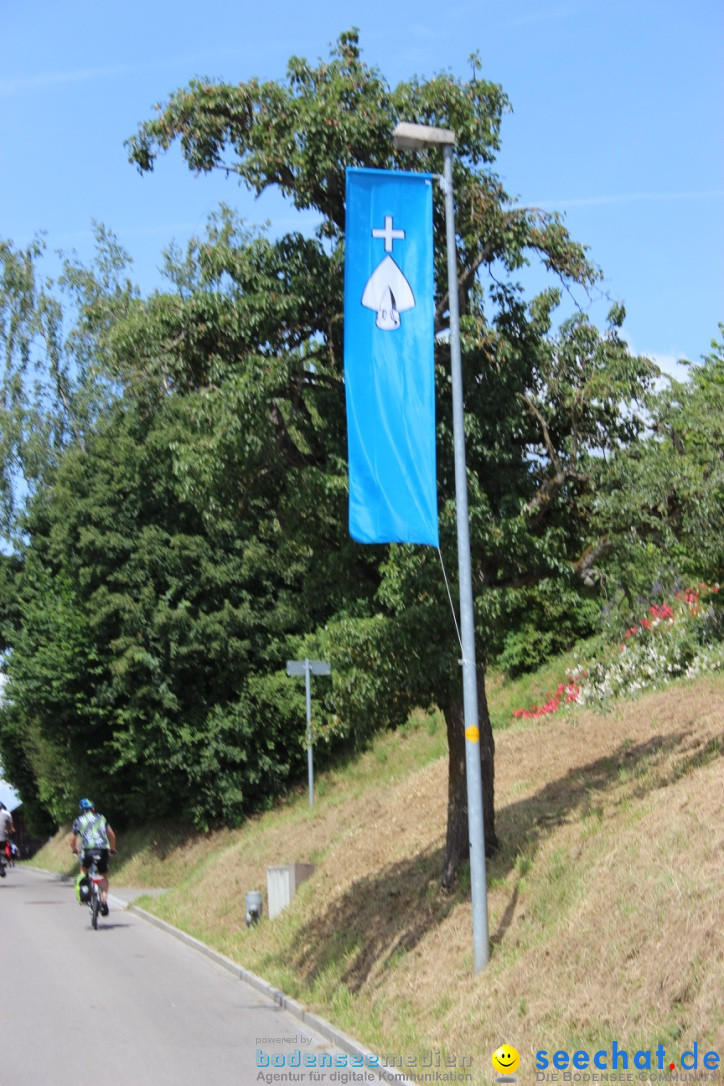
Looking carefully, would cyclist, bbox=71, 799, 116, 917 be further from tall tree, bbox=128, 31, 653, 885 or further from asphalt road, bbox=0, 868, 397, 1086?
tall tree, bbox=128, 31, 653, 885

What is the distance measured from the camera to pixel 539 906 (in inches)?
392

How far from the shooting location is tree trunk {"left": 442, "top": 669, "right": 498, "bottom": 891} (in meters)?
11.9

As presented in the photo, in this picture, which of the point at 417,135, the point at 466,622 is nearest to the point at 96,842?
the point at 466,622

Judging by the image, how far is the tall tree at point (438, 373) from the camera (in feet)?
38.3

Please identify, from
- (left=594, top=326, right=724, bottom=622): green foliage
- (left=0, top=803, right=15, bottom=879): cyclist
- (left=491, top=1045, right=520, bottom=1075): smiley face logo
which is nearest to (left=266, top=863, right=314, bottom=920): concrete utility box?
(left=594, top=326, right=724, bottom=622): green foliage

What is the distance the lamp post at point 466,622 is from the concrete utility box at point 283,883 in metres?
6.66

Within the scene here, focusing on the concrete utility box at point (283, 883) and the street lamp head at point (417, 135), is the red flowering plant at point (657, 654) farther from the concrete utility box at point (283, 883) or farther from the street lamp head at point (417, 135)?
the street lamp head at point (417, 135)

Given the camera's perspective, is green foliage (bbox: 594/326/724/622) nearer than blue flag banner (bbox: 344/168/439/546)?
No

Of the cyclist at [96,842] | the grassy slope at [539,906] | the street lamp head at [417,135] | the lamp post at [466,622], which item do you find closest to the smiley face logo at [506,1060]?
the grassy slope at [539,906]

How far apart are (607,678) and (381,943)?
27.4 feet

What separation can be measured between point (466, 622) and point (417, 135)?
4142mm

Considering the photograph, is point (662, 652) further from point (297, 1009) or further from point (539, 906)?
point (297, 1009)

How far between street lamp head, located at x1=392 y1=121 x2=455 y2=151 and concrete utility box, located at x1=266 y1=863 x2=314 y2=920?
33.2 feet

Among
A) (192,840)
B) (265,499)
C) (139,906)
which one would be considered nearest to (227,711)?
(192,840)
